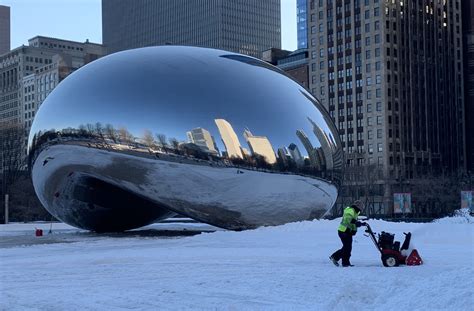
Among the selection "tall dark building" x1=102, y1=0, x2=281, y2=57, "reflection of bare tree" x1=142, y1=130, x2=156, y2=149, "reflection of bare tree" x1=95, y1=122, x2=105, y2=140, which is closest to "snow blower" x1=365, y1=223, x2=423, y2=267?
"reflection of bare tree" x1=142, y1=130, x2=156, y2=149

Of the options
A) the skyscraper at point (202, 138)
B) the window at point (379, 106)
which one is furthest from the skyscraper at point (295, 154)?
the window at point (379, 106)

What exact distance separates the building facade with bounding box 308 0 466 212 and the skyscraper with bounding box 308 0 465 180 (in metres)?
0.17

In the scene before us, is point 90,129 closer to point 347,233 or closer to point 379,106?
point 347,233

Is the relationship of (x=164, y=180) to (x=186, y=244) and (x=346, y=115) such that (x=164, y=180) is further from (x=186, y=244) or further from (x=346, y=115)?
(x=346, y=115)

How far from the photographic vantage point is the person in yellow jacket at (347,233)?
12250mm

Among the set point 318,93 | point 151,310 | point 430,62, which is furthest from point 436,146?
point 151,310

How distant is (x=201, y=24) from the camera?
558 ft

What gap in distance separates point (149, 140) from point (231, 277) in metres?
7.78

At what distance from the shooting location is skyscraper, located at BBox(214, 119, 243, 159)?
18.4 metres

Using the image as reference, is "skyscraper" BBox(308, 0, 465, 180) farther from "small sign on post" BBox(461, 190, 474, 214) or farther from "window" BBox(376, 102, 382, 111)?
"small sign on post" BBox(461, 190, 474, 214)

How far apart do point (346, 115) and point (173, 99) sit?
103704 mm

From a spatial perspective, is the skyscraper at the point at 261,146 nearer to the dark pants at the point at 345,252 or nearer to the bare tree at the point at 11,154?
the dark pants at the point at 345,252

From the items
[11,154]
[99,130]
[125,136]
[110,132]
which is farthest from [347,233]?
[11,154]

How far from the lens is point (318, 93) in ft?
409
